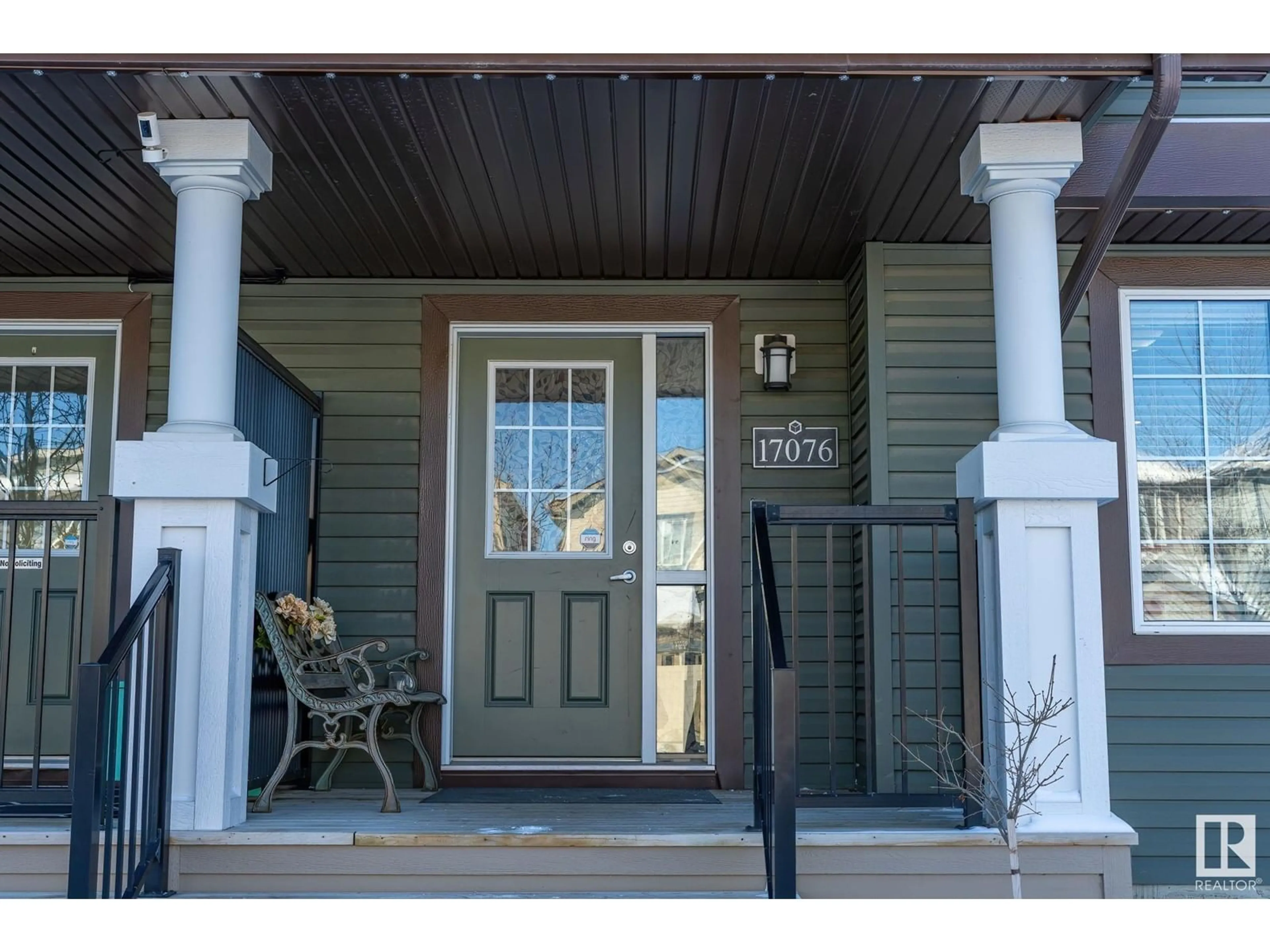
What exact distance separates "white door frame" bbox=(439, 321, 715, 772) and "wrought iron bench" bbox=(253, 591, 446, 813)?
47 centimetres

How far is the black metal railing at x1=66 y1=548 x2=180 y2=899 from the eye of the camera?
282 centimetres

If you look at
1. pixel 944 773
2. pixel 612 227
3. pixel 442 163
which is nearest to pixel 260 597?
pixel 442 163

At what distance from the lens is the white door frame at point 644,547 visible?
4.95m

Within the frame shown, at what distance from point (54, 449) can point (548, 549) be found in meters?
2.08

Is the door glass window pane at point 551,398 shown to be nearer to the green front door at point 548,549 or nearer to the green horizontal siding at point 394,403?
the green front door at point 548,549

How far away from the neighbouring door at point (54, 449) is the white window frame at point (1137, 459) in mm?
4054

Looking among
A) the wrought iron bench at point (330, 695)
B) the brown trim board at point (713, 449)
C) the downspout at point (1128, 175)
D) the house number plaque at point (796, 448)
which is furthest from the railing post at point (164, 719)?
the downspout at point (1128, 175)

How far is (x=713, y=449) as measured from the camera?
5.09 metres

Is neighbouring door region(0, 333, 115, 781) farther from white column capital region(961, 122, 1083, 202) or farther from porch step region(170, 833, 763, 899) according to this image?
white column capital region(961, 122, 1083, 202)

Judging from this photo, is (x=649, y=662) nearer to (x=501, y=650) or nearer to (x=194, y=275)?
(x=501, y=650)

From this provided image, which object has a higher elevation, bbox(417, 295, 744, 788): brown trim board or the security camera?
the security camera

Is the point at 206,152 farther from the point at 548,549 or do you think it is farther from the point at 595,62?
the point at 548,549

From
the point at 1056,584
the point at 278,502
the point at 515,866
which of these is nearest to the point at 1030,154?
the point at 1056,584

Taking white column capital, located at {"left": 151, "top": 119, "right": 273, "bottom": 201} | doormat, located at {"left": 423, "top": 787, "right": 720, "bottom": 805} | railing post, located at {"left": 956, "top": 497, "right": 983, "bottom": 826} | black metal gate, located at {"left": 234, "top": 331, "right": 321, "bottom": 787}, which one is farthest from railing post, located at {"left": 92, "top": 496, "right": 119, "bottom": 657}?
railing post, located at {"left": 956, "top": 497, "right": 983, "bottom": 826}
